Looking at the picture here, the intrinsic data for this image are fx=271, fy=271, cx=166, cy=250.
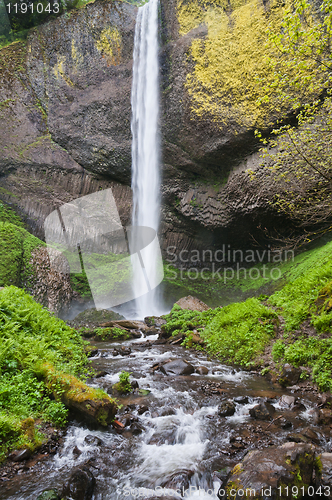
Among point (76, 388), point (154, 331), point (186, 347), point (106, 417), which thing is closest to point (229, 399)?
point (106, 417)

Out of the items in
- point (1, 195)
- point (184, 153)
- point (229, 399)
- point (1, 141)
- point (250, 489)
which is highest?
point (1, 141)

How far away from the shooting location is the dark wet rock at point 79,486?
2381 mm

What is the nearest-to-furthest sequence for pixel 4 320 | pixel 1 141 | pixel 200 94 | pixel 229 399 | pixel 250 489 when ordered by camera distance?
pixel 250 489 → pixel 229 399 → pixel 4 320 → pixel 200 94 → pixel 1 141

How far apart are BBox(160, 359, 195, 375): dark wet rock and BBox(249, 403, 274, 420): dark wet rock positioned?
1894 mm

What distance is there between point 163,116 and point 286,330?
47.2ft

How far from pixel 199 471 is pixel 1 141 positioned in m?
19.7

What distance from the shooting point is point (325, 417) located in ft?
11.6

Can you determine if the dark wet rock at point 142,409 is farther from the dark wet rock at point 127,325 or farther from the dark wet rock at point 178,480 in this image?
the dark wet rock at point 127,325

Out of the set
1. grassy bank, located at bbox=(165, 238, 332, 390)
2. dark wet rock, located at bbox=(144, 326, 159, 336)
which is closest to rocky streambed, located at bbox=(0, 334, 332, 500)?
grassy bank, located at bbox=(165, 238, 332, 390)

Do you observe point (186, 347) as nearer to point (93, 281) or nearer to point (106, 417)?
point (106, 417)

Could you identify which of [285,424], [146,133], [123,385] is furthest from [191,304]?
[146,133]

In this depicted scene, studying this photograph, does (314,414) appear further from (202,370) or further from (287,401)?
(202,370)

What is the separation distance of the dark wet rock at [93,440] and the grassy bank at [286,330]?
338cm

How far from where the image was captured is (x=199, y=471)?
9.23ft
